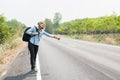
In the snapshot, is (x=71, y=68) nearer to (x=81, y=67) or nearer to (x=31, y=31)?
(x=81, y=67)

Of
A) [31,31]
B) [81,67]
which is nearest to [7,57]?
[81,67]

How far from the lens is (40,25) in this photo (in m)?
10.7

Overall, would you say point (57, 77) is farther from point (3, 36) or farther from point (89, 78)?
point (3, 36)

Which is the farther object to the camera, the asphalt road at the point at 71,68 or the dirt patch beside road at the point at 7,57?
the dirt patch beside road at the point at 7,57

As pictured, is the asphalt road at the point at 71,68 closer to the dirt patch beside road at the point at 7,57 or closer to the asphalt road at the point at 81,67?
the asphalt road at the point at 81,67

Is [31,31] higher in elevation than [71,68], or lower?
higher

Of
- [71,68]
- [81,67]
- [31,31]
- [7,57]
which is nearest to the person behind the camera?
[31,31]

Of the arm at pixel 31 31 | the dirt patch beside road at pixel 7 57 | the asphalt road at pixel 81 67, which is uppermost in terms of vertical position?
the arm at pixel 31 31

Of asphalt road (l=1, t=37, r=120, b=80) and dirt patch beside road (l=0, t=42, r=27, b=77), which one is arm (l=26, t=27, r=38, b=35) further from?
dirt patch beside road (l=0, t=42, r=27, b=77)

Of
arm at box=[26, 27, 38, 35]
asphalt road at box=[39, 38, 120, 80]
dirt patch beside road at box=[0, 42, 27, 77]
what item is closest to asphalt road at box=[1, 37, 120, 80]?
asphalt road at box=[39, 38, 120, 80]

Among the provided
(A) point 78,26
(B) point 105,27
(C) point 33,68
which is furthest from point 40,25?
(A) point 78,26

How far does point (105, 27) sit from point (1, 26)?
45559 millimetres

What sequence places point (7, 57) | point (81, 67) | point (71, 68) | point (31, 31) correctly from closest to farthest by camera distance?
1. point (31, 31)
2. point (71, 68)
3. point (81, 67)
4. point (7, 57)

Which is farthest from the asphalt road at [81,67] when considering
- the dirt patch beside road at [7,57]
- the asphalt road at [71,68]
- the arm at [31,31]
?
the dirt patch beside road at [7,57]
